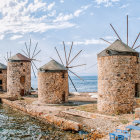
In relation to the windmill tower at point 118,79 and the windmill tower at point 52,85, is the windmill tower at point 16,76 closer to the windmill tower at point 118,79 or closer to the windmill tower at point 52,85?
the windmill tower at point 52,85

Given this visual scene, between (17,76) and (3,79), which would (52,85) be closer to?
(17,76)

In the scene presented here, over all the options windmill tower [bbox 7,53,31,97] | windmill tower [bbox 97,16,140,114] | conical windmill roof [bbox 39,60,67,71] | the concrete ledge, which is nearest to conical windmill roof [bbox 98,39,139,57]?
windmill tower [bbox 97,16,140,114]

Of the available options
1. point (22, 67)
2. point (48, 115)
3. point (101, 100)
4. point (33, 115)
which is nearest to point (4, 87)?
point (22, 67)

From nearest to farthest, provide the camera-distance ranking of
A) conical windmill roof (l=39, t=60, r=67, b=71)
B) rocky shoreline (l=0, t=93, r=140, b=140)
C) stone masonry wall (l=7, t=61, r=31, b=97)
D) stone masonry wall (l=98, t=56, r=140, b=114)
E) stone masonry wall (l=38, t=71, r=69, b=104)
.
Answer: rocky shoreline (l=0, t=93, r=140, b=140)
stone masonry wall (l=98, t=56, r=140, b=114)
stone masonry wall (l=38, t=71, r=69, b=104)
conical windmill roof (l=39, t=60, r=67, b=71)
stone masonry wall (l=7, t=61, r=31, b=97)

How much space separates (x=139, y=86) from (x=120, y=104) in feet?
23.7

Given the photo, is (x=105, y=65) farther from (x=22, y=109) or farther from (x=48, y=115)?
(x=22, y=109)

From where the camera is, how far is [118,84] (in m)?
12.5

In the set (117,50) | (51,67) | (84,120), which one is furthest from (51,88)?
(117,50)

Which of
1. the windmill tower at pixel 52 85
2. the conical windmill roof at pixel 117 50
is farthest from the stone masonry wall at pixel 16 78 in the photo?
the conical windmill roof at pixel 117 50

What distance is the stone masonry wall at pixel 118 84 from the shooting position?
12.5m

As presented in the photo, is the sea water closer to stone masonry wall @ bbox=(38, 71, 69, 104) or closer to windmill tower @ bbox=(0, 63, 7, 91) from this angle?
stone masonry wall @ bbox=(38, 71, 69, 104)

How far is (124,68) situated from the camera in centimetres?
1251

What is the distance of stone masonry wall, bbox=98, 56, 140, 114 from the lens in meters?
12.5

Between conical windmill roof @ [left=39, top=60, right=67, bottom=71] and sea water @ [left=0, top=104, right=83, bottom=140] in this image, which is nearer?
sea water @ [left=0, top=104, right=83, bottom=140]
